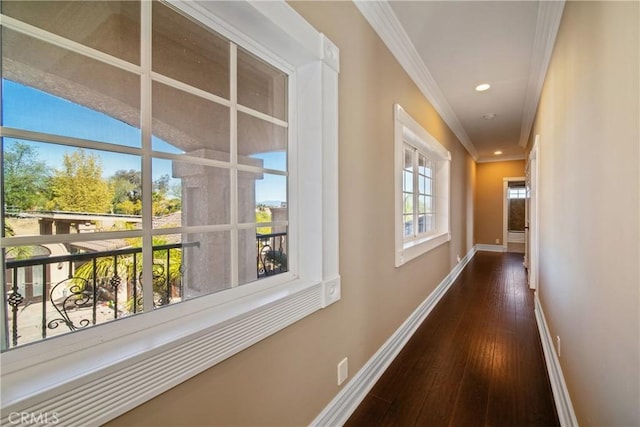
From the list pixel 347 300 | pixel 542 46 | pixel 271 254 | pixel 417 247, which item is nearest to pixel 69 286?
pixel 271 254

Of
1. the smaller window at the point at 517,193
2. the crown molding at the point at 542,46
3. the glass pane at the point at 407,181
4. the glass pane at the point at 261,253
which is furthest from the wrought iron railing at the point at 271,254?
the smaller window at the point at 517,193

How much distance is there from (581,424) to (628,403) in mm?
755

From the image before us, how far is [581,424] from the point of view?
1.35 meters

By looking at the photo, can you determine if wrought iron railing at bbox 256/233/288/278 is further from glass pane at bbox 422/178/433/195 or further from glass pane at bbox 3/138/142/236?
glass pane at bbox 422/178/433/195

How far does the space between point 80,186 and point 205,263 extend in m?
0.50

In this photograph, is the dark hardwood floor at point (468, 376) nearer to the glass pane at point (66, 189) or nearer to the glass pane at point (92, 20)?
the glass pane at point (66, 189)

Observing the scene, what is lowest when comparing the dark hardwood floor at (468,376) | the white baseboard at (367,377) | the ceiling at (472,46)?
the dark hardwood floor at (468,376)

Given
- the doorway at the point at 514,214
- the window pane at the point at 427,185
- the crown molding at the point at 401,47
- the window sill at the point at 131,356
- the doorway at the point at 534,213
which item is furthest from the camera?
the doorway at the point at 514,214

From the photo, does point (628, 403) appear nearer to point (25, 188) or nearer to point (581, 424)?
point (581, 424)

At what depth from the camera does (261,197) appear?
1.35 metres

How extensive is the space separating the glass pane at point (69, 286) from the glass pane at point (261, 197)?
0.47 meters

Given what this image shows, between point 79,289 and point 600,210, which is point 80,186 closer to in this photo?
point 79,289

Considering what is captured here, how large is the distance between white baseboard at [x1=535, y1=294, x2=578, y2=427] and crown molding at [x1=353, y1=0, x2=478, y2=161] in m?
2.58

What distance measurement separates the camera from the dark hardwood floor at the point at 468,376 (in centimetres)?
164
